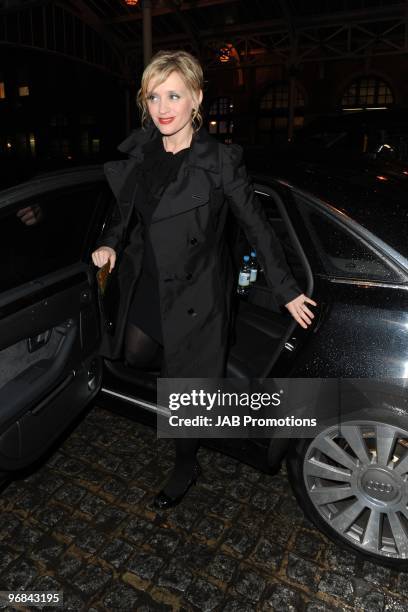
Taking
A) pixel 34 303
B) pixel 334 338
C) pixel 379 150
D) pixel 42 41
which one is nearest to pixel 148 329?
pixel 34 303

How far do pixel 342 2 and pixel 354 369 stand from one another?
19.7 m

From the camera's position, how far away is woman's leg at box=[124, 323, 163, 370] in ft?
7.49

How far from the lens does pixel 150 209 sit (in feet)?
6.46

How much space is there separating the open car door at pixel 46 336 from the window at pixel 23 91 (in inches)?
1109

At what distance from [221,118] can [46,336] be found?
78.7ft

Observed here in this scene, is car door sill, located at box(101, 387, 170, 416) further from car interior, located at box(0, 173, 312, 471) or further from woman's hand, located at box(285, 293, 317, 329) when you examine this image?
woman's hand, located at box(285, 293, 317, 329)

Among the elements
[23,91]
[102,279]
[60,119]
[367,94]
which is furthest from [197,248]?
[23,91]

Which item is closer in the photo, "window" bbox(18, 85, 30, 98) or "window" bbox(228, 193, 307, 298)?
"window" bbox(228, 193, 307, 298)

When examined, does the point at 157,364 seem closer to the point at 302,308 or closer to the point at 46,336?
the point at 46,336

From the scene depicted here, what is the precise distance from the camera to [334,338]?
6.01 feet

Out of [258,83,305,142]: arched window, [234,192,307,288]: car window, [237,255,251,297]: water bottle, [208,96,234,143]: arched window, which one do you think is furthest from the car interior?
[208,96,234,143]: arched window

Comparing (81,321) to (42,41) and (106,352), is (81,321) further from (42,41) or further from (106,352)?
(42,41)

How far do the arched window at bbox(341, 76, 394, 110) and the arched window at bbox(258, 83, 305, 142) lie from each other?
6.64ft

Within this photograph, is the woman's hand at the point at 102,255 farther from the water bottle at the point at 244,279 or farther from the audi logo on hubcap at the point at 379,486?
the water bottle at the point at 244,279
